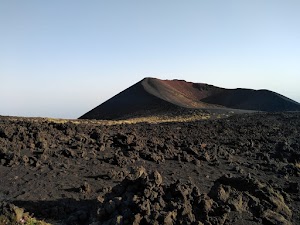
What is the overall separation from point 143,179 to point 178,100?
52154 mm

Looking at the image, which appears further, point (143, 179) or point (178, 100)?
point (178, 100)

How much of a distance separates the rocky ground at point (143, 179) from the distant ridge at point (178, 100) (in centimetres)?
3238

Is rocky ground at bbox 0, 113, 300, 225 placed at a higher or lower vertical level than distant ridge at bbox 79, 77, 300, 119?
lower

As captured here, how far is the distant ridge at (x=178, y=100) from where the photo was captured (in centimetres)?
5459

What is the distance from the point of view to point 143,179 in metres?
8.66

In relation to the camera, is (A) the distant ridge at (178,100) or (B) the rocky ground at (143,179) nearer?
(B) the rocky ground at (143,179)

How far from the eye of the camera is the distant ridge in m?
54.6

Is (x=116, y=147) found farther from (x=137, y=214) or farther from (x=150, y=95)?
(x=150, y=95)

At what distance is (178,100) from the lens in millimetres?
60562

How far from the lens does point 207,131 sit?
926 inches

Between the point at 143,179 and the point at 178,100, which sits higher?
the point at 178,100

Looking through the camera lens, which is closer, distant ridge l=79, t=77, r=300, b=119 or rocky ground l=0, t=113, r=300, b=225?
rocky ground l=0, t=113, r=300, b=225

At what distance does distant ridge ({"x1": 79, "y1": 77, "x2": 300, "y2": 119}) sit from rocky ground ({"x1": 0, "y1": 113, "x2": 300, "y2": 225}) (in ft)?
106

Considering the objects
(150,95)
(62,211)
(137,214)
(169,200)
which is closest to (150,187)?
(169,200)
